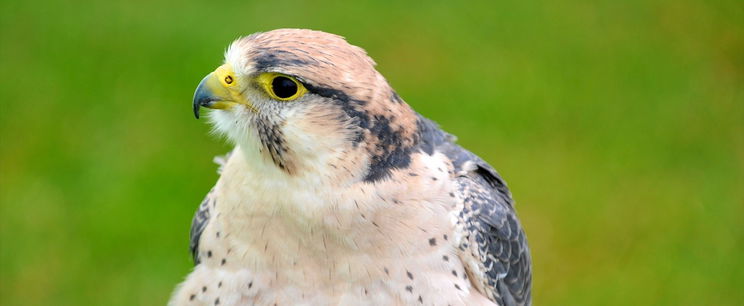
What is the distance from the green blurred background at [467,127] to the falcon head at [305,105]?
390 centimetres

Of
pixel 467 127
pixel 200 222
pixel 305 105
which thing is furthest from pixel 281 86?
pixel 467 127

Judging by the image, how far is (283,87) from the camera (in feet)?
12.4

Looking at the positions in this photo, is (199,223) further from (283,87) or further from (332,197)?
(283,87)

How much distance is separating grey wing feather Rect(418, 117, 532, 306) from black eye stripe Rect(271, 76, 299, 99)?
2.29 feet

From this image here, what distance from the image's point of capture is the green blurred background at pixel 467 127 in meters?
7.75

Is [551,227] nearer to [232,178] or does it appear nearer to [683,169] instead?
[683,169]

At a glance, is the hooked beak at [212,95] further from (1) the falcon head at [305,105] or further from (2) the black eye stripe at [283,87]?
(2) the black eye stripe at [283,87]

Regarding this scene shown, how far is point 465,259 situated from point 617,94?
17.5 ft

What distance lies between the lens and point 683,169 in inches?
339

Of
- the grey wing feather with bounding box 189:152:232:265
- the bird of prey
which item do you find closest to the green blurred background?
the grey wing feather with bounding box 189:152:232:265

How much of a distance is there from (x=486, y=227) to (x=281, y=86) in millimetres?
1232

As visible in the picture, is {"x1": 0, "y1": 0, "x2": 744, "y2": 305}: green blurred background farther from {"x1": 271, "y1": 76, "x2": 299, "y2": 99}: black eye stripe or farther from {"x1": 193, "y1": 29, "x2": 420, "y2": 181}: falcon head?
{"x1": 271, "y1": 76, "x2": 299, "y2": 99}: black eye stripe

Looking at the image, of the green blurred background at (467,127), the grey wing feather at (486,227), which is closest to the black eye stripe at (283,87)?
the grey wing feather at (486,227)

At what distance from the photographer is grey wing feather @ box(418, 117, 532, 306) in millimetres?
4301
